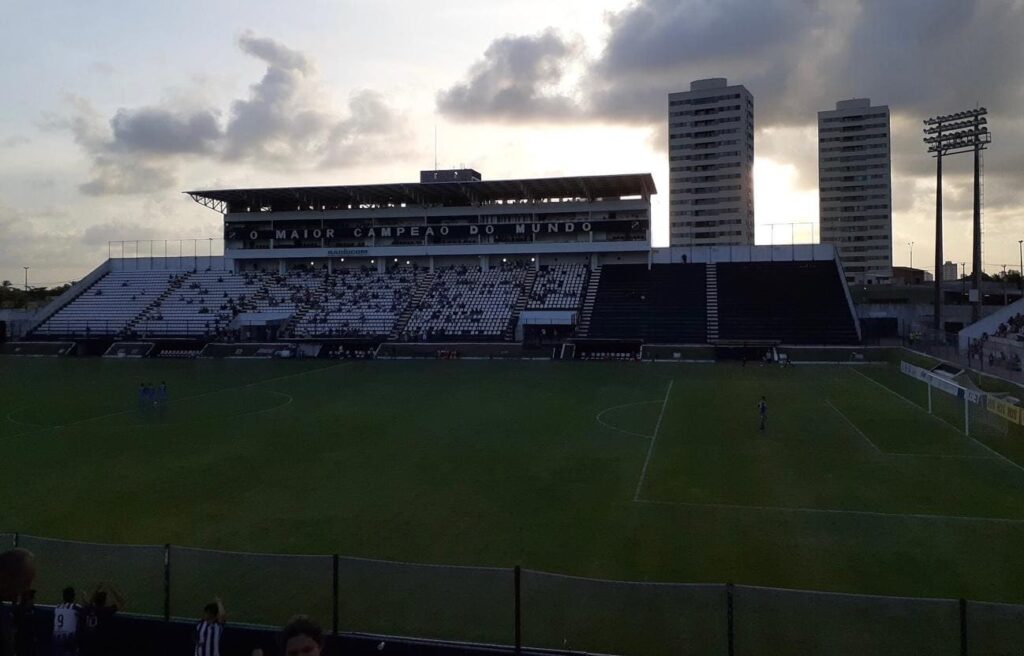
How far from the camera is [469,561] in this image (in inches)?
522

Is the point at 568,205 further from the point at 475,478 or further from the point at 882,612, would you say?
the point at 882,612

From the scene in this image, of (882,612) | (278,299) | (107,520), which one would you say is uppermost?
(278,299)

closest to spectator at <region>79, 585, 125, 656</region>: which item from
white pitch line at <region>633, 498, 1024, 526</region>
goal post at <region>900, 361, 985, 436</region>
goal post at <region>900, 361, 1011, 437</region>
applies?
white pitch line at <region>633, 498, 1024, 526</region>

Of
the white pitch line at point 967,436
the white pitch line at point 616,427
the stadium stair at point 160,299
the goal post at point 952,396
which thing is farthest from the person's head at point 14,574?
the stadium stair at point 160,299

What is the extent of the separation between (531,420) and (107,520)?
1588cm

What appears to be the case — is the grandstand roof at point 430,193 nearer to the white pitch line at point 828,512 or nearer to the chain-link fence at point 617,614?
the white pitch line at point 828,512

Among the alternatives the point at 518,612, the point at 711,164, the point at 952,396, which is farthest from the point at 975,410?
the point at 711,164

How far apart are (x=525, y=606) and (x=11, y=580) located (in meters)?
6.44

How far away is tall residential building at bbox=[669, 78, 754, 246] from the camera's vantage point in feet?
452

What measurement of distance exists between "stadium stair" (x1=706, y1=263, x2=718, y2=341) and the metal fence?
49785 millimetres

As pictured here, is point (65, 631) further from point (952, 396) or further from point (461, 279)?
point (461, 279)

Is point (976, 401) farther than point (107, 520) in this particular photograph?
Yes

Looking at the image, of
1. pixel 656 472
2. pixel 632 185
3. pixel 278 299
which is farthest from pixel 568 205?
pixel 656 472

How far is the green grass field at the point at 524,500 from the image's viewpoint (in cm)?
953
